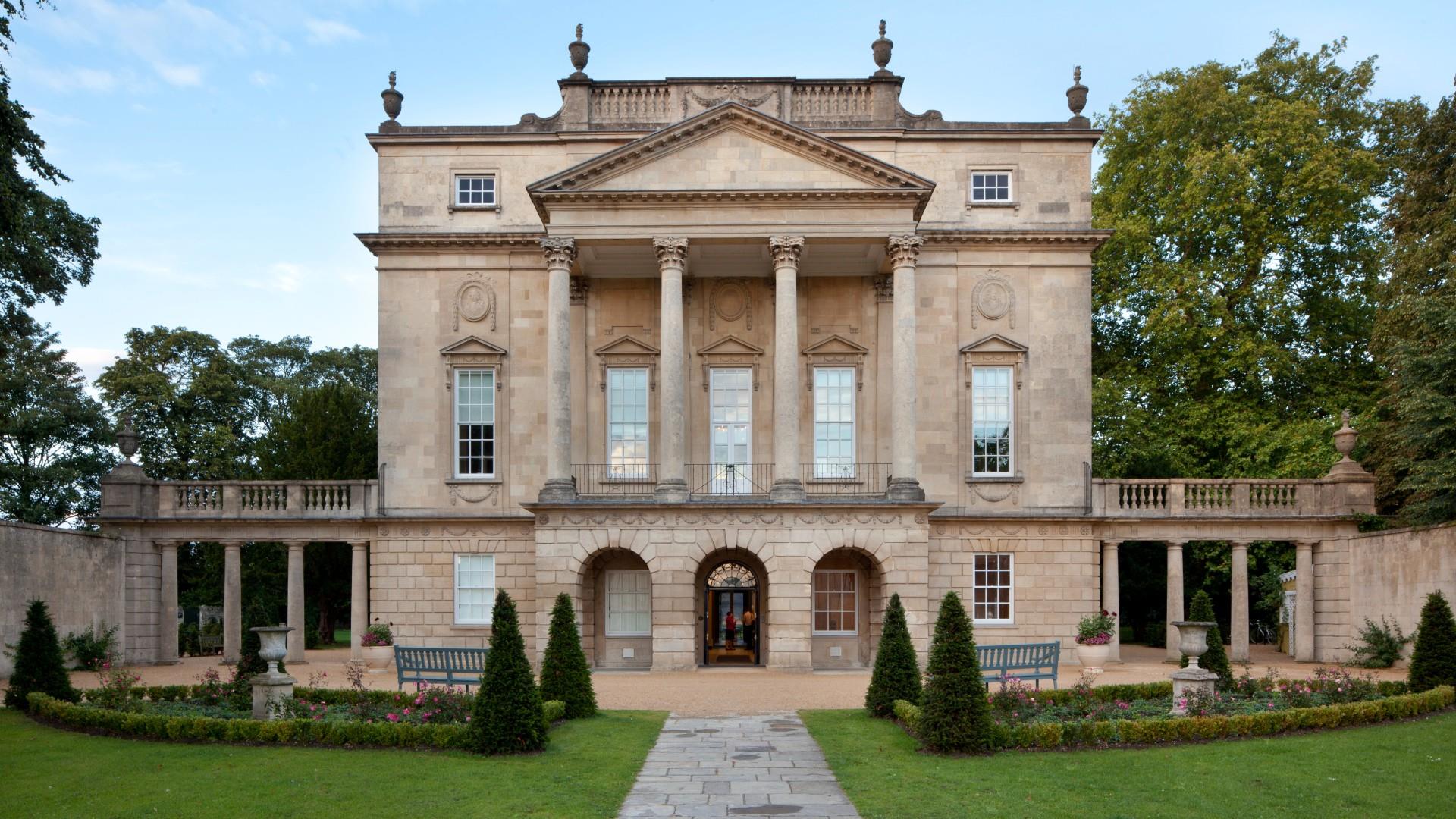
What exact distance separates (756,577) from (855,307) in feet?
26.9

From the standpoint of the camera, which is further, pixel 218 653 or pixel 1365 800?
pixel 218 653

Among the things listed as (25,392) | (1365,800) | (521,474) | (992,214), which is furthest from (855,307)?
(25,392)

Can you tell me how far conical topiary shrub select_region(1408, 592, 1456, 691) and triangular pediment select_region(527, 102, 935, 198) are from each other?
1512 cm

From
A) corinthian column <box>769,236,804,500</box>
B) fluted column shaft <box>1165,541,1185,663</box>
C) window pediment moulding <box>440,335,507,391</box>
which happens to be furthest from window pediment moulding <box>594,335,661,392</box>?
fluted column shaft <box>1165,541,1185,663</box>

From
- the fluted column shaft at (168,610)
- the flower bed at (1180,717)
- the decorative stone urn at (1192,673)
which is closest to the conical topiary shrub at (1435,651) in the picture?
the flower bed at (1180,717)

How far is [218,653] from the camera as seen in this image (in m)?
38.9

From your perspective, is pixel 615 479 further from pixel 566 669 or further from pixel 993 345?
pixel 566 669

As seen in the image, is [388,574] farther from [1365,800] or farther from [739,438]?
[1365,800]

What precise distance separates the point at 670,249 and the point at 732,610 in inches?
399

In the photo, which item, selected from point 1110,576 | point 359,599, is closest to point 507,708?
point 359,599

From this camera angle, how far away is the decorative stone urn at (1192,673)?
59.4 feet

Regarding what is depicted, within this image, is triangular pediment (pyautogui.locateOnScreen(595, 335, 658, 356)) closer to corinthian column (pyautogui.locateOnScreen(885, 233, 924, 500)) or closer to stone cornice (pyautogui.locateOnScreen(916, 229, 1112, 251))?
corinthian column (pyautogui.locateOnScreen(885, 233, 924, 500))

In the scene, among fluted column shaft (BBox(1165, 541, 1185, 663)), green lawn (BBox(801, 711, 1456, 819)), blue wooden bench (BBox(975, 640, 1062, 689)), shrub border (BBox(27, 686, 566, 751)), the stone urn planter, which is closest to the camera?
green lawn (BBox(801, 711, 1456, 819))

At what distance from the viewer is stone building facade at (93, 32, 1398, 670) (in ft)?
105
